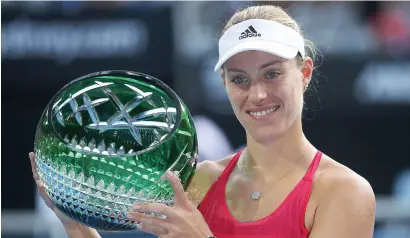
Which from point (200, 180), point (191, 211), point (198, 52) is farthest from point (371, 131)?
point (191, 211)

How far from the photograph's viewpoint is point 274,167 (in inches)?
92.7

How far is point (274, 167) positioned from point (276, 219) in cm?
21

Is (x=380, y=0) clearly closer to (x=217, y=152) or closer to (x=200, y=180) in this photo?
(x=217, y=152)

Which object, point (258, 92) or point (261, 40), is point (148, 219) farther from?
point (261, 40)

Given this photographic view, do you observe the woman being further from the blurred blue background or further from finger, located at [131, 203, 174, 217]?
the blurred blue background

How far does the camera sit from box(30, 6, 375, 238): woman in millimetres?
2139

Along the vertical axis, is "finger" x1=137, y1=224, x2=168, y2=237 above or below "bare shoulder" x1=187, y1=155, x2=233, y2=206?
above

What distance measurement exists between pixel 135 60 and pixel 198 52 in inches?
13.5

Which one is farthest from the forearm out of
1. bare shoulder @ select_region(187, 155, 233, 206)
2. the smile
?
the smile

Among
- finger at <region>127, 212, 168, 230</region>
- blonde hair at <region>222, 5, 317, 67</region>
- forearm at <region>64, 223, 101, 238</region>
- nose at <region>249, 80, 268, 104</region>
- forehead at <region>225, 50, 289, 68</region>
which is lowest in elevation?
forearm at <region>64, 223, 101, 238</region>

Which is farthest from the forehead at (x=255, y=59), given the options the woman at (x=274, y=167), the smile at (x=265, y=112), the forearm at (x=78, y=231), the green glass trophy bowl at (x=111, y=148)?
the forearm at (x=78, y=231)

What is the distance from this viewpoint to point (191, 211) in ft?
6.40

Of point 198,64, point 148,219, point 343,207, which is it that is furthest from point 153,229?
point 198,64

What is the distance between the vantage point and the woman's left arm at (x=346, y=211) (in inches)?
82.3
